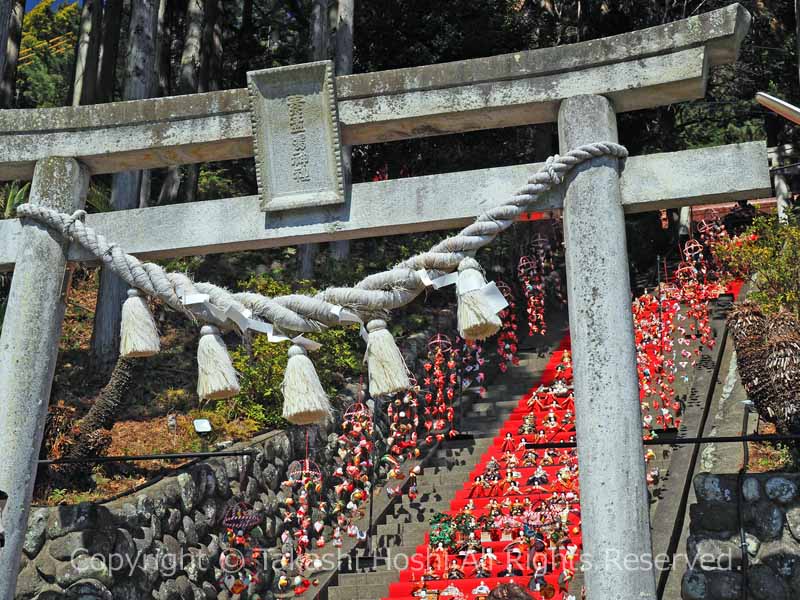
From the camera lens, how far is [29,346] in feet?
18.1

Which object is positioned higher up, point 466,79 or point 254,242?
point 466,79

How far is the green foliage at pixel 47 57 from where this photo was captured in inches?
863

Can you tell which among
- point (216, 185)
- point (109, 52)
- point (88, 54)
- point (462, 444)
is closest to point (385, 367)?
point (462, 444)

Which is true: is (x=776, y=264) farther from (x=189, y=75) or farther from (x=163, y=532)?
(x=189, y=75)

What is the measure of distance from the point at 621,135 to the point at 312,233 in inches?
588

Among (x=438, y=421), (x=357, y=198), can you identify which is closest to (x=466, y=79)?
(x=357, y=198)

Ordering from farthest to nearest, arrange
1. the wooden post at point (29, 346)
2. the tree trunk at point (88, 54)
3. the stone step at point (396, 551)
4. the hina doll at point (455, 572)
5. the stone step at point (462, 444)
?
1. the tree trunk at point (88, 54)
2. the stone step at point (462, 444)
3. the stone step at point (396, 551)
4. the hina doll at point (455, 572)
5. the wooden post at point (29, 346)

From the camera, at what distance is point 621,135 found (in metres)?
19.3

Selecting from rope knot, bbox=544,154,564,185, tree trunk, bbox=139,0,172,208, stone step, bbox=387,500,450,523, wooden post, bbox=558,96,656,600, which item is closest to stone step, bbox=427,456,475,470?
stone step, bbox=387,500,450,523

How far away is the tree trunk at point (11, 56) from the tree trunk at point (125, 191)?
7.56ft

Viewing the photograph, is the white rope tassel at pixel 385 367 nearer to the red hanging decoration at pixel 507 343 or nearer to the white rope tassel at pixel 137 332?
the white rope tassel at pixel 137 332

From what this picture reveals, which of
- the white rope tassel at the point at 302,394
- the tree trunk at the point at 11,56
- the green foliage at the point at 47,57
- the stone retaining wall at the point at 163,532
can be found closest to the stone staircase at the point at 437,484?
the stone retaining wall at the point at 163,532

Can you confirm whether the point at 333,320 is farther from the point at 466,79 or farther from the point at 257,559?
the point at 257,559

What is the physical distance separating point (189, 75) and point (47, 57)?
9.93 metres
